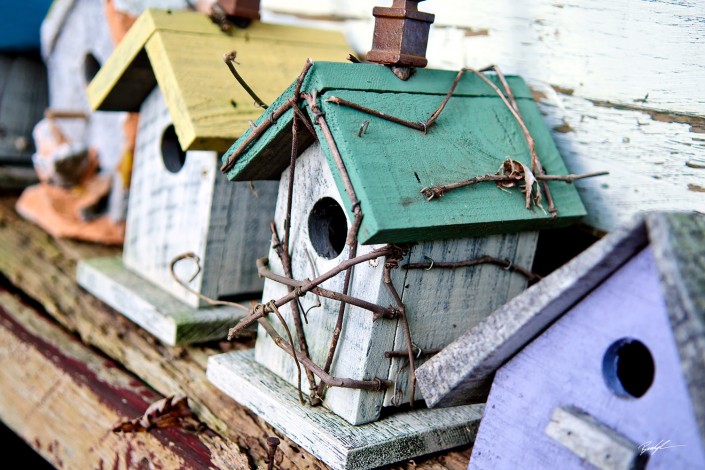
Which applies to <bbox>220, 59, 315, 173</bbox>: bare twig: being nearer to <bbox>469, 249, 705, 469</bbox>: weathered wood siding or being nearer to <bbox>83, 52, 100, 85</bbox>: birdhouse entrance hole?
<bbox>469, 249, 705, 469</bbox>: weathered wood siding

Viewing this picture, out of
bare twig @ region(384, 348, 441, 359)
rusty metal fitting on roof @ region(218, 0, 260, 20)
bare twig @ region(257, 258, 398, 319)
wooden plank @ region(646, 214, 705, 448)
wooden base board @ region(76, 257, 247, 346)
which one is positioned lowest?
wooden base board @ region(76, 257, 247, 346)

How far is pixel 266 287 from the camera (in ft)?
5.45

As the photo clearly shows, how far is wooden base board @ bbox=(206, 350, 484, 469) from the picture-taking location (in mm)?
1393

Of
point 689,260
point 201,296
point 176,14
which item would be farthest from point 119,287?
point 689,260

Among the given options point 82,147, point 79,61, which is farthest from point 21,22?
point 82,147

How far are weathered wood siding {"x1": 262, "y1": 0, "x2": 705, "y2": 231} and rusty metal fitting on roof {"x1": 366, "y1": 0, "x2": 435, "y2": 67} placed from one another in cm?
43

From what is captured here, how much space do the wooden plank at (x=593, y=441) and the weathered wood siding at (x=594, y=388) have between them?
0.02 meters

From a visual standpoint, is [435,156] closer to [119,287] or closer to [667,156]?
[667,156]

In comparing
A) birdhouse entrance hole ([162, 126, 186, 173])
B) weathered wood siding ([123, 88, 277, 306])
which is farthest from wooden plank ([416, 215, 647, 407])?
birdhouse entrance hole ([162, 126, 186, 173])

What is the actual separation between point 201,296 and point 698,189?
1071mm

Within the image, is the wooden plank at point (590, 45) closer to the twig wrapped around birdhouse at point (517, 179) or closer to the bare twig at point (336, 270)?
the twig wrapped around birdhouse at point (517, 179)

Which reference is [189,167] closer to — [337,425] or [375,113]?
[375,113]

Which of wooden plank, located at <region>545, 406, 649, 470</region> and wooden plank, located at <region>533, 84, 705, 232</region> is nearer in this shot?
wooden plank, located at <region>545, 406, 649, 470</region>

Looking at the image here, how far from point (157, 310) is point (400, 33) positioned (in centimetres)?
87
